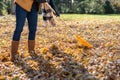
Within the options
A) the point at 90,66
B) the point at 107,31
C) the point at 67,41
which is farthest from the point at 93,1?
the point at 90,66

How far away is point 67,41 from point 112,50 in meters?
1.67

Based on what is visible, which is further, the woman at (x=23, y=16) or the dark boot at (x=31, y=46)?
the dark boot at (x=31, y=46)

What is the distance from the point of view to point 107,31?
1162 cm

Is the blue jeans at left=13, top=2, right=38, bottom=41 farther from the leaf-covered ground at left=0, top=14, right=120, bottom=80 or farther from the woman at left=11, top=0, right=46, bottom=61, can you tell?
the leaf-covered ground at left=0, top=14, right=120, bottom=80

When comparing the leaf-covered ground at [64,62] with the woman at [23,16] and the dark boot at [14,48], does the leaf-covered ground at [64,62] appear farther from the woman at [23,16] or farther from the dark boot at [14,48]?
the woman at [23,16]

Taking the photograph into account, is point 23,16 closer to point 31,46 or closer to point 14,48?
point 14,48

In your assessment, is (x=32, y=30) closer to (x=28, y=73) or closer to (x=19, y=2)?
(x=19, y=2)

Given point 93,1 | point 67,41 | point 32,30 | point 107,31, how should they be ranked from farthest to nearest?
1. point 93,1
2. point 107,31
3. point 67,41
4. point 32,30

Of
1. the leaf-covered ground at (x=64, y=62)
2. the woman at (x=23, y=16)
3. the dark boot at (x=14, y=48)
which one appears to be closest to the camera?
the leaf-covered ground at (x=64, y=62)

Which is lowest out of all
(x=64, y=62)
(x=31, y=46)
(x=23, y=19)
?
(x=64, y=62)

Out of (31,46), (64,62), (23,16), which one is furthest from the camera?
(31,46)

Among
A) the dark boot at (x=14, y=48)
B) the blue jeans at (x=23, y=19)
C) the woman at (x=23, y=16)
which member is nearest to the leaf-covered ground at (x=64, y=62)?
the dark boot at (x=14, y=48)

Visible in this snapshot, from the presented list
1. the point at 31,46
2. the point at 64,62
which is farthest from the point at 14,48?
the point at 64,62

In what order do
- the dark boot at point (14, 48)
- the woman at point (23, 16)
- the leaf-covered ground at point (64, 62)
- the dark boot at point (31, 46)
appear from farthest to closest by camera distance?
the dark boot at point (31, 46), the dark boot at point (14, 48), the woman at point (23, 16), the leaf-covered ground at point (64, 62)
